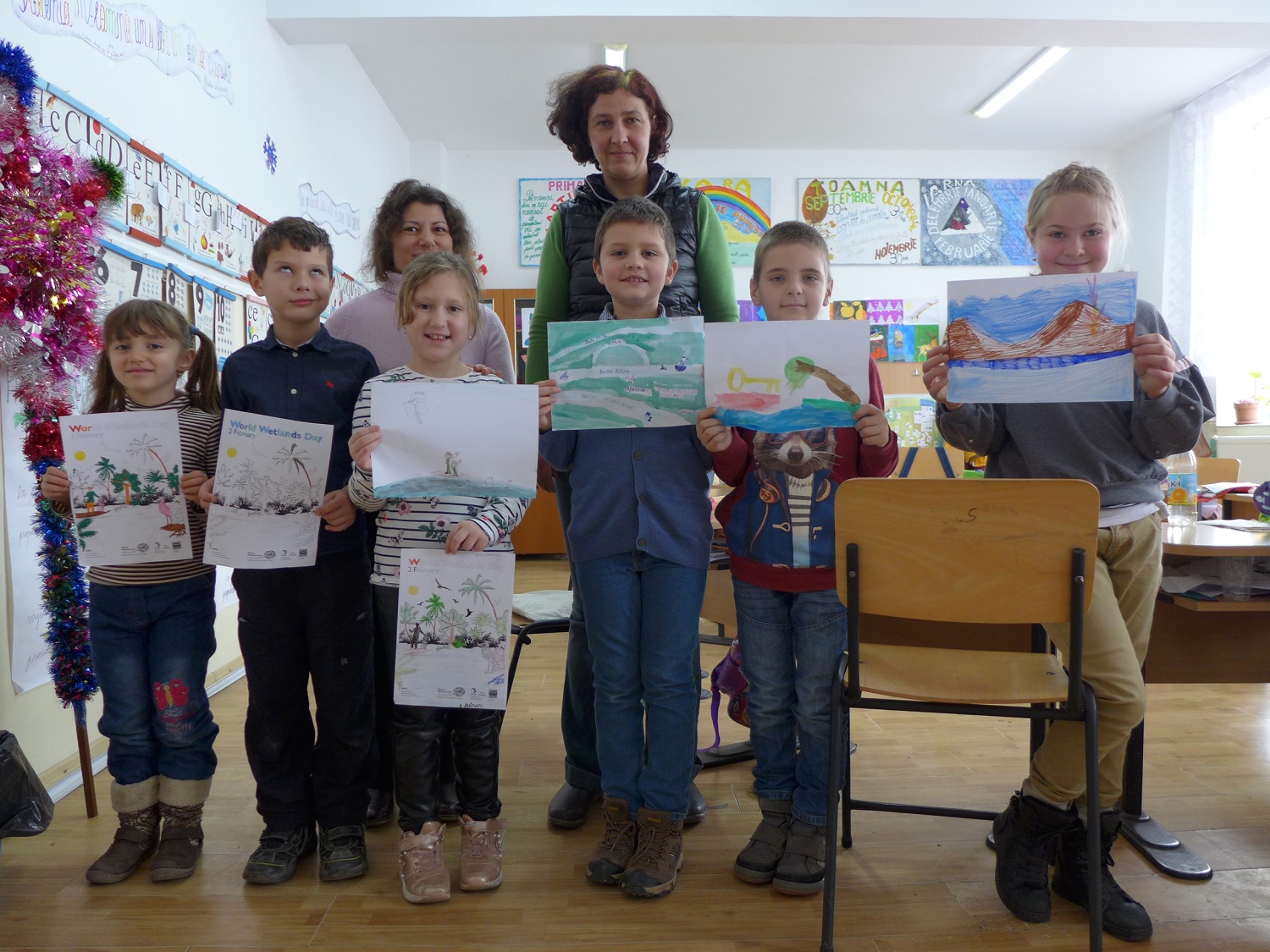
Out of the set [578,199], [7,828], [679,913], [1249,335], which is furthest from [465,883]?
[1249,335]

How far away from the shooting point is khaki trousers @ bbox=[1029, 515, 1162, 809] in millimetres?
1427

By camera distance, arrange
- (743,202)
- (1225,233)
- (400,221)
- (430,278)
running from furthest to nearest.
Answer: (743,202) → (1225,233) → (400,221) → (430,278)

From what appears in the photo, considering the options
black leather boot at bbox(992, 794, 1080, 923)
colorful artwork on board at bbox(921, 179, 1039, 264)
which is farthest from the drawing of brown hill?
colorful artwork on board at bbox(921, 179, 1039, 264)

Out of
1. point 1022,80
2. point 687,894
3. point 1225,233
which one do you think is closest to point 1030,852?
point 687,894

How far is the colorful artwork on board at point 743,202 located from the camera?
20.6ft

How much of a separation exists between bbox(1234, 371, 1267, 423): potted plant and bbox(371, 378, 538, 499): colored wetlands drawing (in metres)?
5.15

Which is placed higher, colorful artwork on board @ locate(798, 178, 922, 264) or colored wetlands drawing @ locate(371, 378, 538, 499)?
colorful artwork on board @ locate(798, 178, 922, 264)

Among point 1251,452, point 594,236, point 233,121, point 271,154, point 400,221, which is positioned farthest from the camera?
point 1251,452

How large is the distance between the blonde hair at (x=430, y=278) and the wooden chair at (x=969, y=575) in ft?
2.52

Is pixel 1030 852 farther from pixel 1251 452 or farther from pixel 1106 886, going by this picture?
pixel 1251 452

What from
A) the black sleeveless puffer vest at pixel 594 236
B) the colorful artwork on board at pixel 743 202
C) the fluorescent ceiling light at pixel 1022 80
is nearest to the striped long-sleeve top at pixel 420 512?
the black sleeveless puffer vest at pixel 594 236

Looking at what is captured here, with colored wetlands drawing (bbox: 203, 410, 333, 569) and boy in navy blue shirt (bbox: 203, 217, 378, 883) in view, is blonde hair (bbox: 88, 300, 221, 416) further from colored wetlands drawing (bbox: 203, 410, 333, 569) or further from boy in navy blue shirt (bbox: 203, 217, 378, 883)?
colored wetlands drawing (bbox: 203, 410, 333, 569)

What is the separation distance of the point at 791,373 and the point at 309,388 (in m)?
0.92

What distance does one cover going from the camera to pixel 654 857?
1.55 meters
